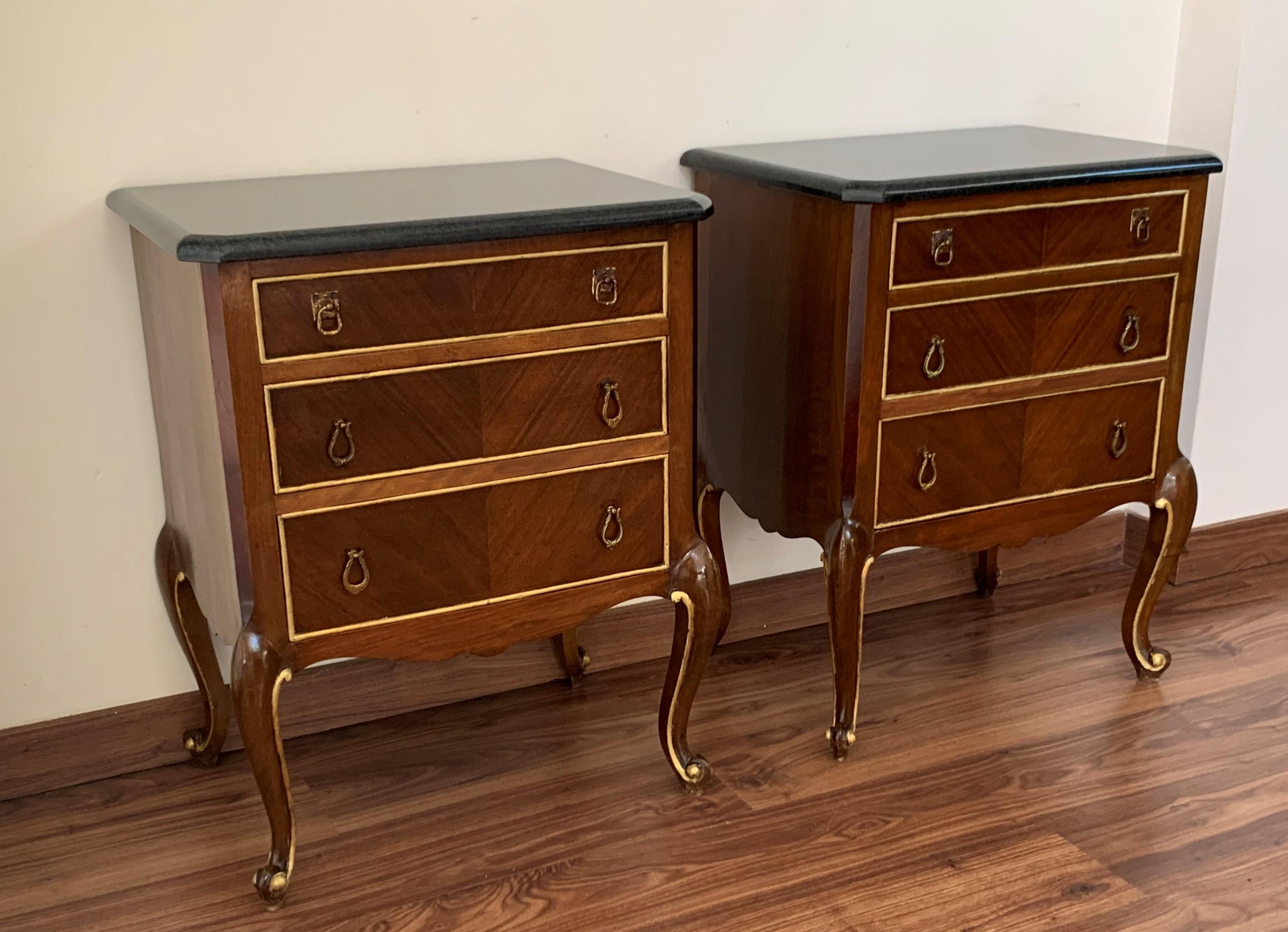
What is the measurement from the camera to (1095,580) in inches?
110

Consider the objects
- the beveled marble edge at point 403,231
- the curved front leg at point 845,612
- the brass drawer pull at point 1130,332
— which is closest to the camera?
the beveled marble edge at point 403,231

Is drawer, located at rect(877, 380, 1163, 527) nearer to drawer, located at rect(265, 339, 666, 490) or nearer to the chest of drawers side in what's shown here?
the chest of drawers side

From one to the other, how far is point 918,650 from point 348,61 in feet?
4.70

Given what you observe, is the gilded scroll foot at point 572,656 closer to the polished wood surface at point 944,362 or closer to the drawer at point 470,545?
the polished wood surface at point 944,362

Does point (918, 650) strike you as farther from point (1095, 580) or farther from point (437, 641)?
point (437, 641)

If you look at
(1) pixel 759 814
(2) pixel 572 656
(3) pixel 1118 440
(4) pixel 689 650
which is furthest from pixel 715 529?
(3) pixel 1118 440

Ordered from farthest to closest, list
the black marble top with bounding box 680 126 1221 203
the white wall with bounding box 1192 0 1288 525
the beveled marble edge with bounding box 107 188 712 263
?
the white wall with bounding box 1192 0 1288 525 < the black marble top with bounding box 680 126 1221 203 < the beveled marble edge with bounding box 107 188 712 263

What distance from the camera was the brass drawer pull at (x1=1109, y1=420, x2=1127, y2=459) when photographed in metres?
2.16

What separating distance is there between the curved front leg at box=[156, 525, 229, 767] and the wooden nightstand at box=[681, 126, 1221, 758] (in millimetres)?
892

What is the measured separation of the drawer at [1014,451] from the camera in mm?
2010

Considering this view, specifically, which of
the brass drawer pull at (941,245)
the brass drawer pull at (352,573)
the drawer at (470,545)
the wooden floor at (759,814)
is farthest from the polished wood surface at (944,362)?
the brass drawer pull at (352,573)

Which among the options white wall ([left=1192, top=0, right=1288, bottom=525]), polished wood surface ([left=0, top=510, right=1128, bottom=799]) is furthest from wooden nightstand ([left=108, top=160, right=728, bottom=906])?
white wall ([left=1192, top=0, right=1288, bottom=525])

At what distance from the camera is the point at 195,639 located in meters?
2.03

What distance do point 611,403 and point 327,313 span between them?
40 cm
